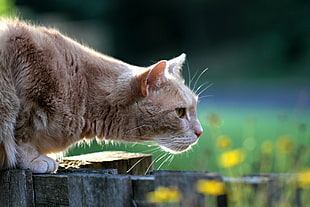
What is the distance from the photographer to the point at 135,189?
166 centimetres

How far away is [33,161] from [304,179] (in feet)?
4.39

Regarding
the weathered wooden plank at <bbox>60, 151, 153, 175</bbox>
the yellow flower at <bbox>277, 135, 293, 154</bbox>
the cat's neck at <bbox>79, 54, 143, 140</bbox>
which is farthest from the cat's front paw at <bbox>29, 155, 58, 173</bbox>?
the yellow flower at <bbox>277, 135, 293, 154</bbox>

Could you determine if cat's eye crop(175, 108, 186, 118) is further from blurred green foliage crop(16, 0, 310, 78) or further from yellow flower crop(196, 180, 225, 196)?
blurred green foliage crop(16, 0, 310, 78)

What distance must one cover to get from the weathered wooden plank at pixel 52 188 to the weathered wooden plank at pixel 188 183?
506mm

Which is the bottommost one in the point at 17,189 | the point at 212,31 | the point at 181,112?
the point at 17,189

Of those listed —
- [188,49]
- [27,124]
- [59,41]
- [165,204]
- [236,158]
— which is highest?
[188,49]

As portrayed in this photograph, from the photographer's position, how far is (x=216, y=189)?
1.34 m

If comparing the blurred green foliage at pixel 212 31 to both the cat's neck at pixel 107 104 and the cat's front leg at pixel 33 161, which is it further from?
the cat's front leg at pixel 33 161

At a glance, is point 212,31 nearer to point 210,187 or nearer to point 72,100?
point 72,100

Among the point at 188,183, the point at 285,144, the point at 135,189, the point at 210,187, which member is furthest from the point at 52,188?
the point at 285,144

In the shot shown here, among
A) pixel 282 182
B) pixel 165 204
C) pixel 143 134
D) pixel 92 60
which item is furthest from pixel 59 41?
pixel 282 182

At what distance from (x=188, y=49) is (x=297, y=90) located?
22.2ft

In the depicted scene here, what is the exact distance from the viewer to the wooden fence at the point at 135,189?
53.1 inches

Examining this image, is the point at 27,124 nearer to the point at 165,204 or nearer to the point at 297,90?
the point at 165,204
